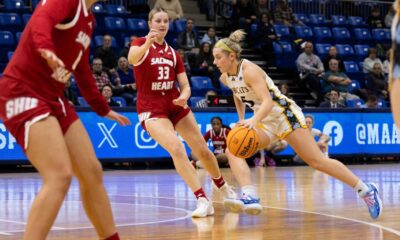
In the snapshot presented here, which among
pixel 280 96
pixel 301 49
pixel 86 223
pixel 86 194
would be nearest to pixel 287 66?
pixel 301 49

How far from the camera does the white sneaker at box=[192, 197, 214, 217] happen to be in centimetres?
796

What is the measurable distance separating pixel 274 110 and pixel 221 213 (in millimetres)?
1131

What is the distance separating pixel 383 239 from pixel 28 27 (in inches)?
126

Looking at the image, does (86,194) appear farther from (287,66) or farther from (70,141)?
(287,66)

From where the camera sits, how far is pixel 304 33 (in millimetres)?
22359

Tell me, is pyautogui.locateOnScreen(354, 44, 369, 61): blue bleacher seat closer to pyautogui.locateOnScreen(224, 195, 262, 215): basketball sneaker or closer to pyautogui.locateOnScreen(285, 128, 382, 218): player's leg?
pyautogui.locateOnScreen(285, 128, 382, 218): player's leg

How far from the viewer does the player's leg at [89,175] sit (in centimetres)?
469

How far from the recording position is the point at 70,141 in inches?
184

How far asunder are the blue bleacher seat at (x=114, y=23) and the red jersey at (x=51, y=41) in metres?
14.4

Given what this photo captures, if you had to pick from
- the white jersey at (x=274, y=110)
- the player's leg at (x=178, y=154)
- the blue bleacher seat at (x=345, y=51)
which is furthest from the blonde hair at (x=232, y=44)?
the blue bleacher seat at (x=345, y=51)

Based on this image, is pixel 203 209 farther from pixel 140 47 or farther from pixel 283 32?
pixel 283 32

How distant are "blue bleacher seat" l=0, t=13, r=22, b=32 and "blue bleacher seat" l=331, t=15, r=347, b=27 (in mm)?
9677

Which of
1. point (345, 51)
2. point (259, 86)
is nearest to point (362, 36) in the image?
point (345, 51)

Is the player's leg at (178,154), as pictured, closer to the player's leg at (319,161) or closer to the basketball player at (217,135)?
the player's leg at (319,161)
